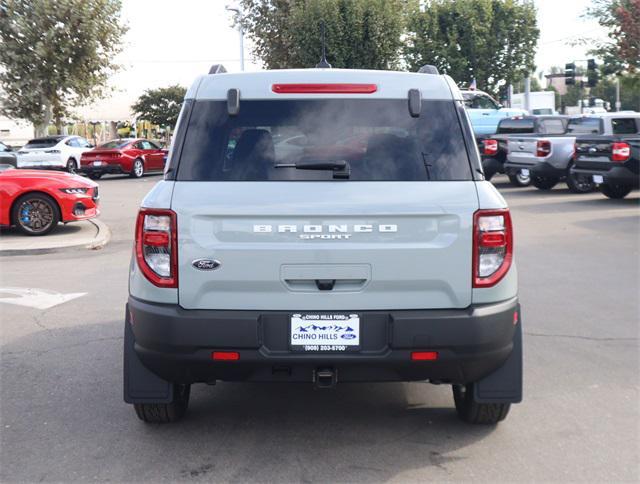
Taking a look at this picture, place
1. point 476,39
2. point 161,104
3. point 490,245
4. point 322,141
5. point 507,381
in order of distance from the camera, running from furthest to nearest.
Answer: point 161,104, point 476,39, point 507,381, point 322,141, point 490,245

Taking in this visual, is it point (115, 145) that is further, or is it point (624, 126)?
point (115, 145)

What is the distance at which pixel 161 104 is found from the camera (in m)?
74.3

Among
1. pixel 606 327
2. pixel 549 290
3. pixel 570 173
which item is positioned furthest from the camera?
pixel 570 173

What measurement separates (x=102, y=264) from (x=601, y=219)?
914cm

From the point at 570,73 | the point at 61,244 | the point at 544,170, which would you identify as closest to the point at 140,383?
the point at 61,244

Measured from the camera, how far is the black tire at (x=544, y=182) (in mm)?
21250

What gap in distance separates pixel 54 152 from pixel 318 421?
92.8 feet

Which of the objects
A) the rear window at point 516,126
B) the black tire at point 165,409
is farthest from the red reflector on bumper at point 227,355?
the rear window at point 516,126

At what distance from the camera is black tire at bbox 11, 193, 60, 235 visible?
541 inches

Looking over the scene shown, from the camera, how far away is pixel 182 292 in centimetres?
412

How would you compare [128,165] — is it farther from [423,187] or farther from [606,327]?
[423,187]

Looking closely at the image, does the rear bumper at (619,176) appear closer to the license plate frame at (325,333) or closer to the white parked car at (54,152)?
the license plate frame at (325,333)

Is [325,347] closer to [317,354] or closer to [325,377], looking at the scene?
[317,354]

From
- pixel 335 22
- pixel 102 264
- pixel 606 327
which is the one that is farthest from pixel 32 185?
pixel 335 22
